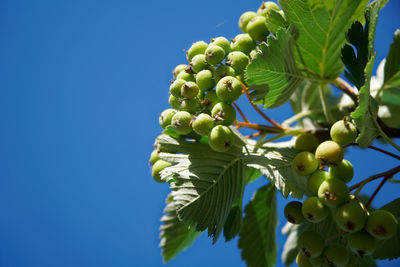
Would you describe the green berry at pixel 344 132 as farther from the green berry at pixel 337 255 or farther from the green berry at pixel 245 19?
the green berry at pixel 245 19

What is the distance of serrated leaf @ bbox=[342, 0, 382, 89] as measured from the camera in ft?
2.89

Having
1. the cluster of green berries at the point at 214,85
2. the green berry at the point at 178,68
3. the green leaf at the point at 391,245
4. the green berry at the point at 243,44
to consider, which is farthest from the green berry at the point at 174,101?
the green leaf at the point at 391,245

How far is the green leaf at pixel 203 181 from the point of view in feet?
3.25

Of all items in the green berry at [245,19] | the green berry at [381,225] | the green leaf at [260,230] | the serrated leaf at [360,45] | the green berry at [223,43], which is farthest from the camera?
the green leaf at [260,230]

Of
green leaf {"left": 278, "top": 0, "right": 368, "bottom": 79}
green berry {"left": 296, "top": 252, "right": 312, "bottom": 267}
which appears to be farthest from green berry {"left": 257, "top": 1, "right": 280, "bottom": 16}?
green berry {"left": 296, "top": 252, "right": 312, "bottom": 267}

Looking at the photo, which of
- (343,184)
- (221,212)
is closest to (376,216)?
(343,184)

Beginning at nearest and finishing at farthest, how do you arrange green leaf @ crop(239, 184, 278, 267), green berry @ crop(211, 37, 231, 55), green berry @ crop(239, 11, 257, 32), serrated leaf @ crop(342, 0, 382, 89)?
serrated leaf @ crop(342, 0, 382, 89)
green berry @ crop(211, 37, 231, 55)
green berry @ crop(239, 11, 257, 32)
green leaf @ crop(239, 184, 278, 267)

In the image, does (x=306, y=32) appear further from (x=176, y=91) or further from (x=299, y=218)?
(x=299, y=218)

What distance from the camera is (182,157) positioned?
1.05 m

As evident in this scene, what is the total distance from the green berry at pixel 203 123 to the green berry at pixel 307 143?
0.86 ft

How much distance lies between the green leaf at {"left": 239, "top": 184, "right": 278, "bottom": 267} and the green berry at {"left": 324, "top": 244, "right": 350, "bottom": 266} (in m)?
0.46

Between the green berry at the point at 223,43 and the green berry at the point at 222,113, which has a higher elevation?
the green berry at the point at 223,43

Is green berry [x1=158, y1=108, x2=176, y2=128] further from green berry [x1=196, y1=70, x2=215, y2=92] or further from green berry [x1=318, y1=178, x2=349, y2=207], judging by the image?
green berry [x1=318, y1=178, x2=349, y2=207]

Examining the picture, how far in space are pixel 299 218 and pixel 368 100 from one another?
0.31 metres
